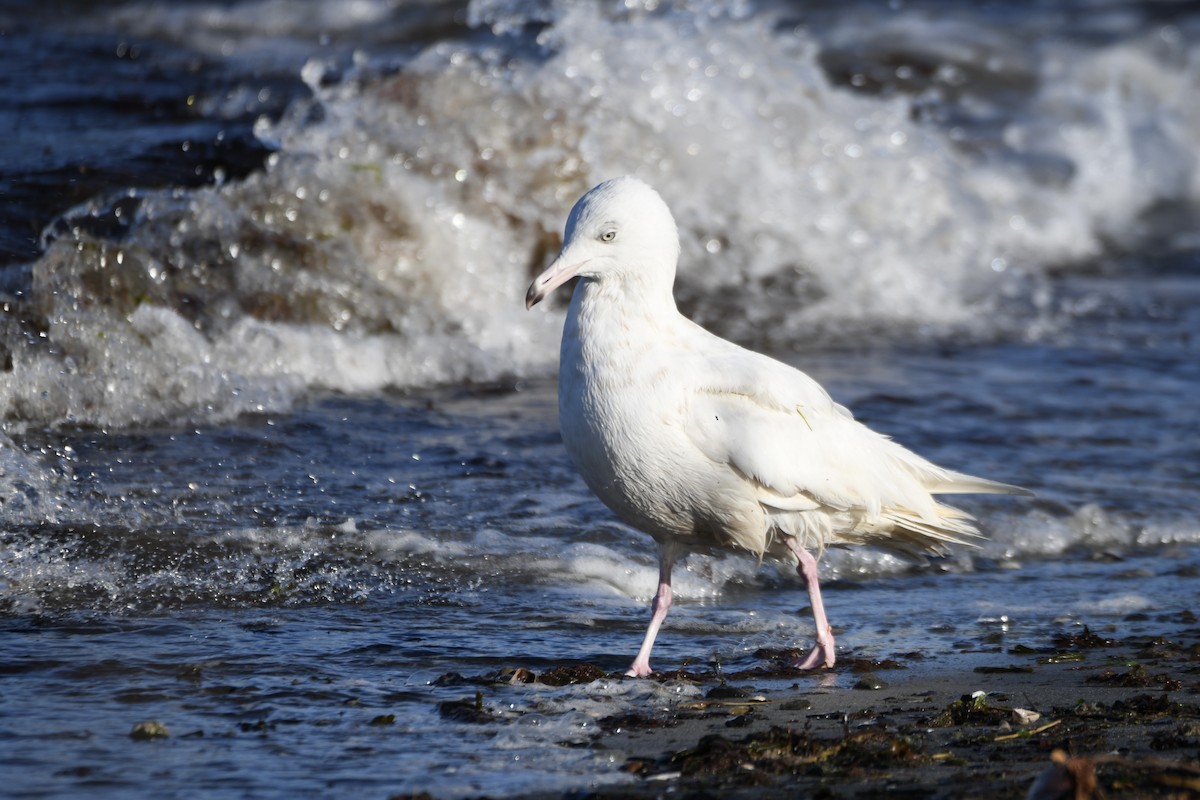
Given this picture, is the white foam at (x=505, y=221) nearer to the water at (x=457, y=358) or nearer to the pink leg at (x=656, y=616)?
the water at (x=457, y=358)

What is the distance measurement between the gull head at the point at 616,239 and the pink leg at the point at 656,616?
101cm

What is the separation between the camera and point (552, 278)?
185 inches

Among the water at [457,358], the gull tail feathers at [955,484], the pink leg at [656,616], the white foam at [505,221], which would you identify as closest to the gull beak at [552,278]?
the pink leg at [656,616]

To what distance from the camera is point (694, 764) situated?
11.9ft

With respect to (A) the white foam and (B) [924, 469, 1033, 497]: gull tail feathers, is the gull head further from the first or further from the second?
(A) the white foam

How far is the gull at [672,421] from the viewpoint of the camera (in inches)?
183

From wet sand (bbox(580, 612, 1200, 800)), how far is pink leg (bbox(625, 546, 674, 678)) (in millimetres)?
114

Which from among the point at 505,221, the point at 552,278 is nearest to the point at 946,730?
the point at 552,278

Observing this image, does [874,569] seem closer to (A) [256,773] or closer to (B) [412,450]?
(B) [412,450]

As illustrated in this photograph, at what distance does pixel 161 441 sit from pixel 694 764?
420 centimetres

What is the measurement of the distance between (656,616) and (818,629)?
56 cm

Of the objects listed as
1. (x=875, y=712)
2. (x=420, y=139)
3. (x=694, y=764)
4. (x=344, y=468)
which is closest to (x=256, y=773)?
(x=694, y=764)

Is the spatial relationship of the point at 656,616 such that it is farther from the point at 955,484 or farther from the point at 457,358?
the point at 457,358

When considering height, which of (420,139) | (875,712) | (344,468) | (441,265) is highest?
(420,139)
